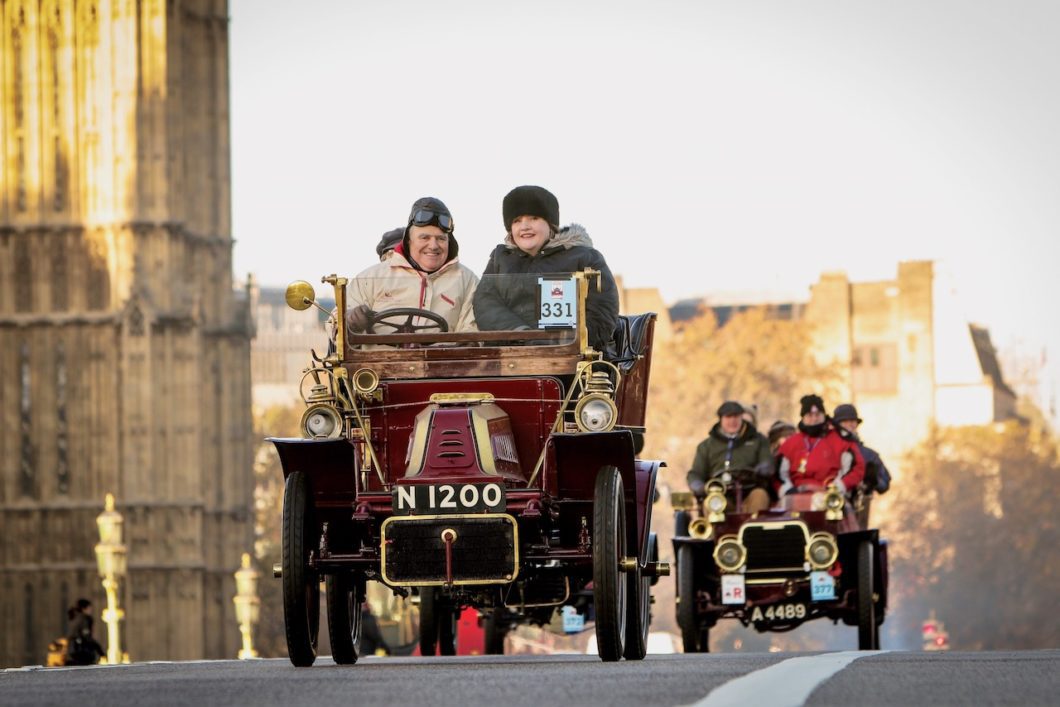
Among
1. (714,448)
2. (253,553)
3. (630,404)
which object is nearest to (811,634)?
(253,553)

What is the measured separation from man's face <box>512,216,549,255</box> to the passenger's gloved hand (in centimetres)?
92

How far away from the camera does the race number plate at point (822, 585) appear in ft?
66.7

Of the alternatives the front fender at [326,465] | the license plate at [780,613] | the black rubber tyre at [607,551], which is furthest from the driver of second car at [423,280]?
the license plate at [780,613]

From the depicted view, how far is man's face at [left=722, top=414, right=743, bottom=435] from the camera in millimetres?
21203

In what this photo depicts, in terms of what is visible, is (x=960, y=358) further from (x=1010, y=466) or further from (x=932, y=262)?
(x=1010, y=466)

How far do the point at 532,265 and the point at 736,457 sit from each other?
6.43m

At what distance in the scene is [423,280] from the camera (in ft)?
48.5

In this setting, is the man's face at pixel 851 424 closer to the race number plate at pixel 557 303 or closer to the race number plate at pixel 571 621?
the race number plate at pixel 571 621

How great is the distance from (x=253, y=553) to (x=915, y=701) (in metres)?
64.6

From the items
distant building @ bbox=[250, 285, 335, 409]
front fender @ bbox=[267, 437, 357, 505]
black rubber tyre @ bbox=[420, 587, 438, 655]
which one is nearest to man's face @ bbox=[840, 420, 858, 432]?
black rubber tyre @ bbox=[420, 587, 438, 655]

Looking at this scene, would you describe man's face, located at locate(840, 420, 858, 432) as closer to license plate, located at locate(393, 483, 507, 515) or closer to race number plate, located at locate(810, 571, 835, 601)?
race number plate, located at locate(810, 571, 835, 601)

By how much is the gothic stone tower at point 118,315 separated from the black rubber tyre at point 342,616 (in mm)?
54596

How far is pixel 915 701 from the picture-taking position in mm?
9969

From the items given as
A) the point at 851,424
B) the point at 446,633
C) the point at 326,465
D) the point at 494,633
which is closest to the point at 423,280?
the point at 326,465
